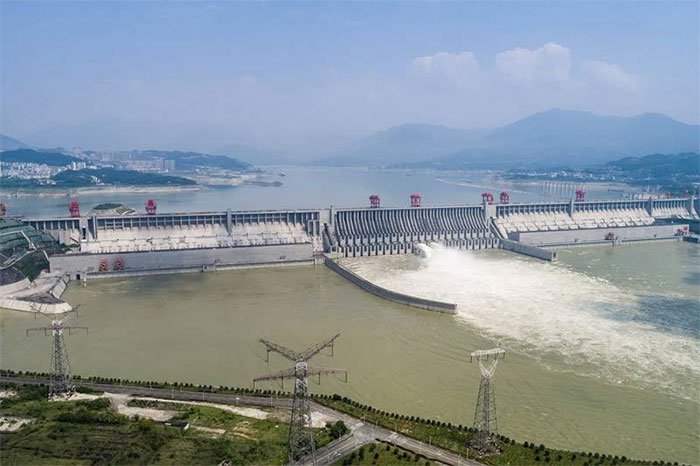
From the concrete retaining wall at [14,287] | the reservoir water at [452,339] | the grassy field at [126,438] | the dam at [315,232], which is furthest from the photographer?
the dam at [315,232]

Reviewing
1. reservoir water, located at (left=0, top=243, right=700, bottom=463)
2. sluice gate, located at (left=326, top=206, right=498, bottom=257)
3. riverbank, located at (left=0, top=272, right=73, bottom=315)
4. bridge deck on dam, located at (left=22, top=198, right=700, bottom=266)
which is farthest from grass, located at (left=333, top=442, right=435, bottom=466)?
sluice gate, located at (left=326, top=206, right=498, bottom=257)

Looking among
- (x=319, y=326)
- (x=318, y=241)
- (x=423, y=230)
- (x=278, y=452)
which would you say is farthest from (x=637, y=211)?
(x=278, y=452)

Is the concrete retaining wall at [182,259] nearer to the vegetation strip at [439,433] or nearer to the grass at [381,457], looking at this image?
the vegetation strip at [439,433]

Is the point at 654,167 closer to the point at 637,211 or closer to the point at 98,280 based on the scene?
the point at 637,211

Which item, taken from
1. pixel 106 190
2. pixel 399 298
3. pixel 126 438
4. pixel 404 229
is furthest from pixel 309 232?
pixel 106 190

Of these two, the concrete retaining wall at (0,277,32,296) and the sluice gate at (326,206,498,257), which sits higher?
the sluice gate at (326,206,498,257)

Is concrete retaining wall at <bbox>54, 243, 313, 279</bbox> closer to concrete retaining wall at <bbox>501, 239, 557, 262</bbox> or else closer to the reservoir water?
the reservoir water

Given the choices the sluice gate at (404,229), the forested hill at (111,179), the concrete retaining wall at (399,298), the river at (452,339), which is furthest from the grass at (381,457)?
the forested hill at (111,179)
